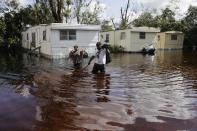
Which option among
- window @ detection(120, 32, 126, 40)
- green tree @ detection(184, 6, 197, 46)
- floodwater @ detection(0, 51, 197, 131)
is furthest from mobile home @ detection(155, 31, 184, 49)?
floodwater @ detection(0, 51, 197, 131)

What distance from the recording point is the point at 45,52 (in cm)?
2780

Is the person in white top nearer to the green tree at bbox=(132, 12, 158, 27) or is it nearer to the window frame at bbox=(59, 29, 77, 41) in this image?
the window frame at bbox=(59, 29, 77, 41)

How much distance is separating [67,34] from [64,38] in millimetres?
457

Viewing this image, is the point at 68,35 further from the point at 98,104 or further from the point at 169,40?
the point at 169,40

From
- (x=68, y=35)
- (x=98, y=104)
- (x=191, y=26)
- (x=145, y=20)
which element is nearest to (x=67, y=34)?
(x=68, y=35)

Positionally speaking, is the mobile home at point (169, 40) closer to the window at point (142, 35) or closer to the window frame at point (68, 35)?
the window at point (142, 35)

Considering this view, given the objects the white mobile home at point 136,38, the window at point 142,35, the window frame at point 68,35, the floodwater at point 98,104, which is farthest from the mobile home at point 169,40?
the floodwater at point 98,104

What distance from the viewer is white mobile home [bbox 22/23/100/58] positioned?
25875mm

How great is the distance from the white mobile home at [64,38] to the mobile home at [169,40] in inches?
627

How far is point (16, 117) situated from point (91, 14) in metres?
36.1

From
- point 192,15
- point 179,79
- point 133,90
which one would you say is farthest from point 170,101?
point 192,15

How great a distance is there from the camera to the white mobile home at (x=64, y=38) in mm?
25875

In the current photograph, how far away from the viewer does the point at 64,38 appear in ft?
86.5

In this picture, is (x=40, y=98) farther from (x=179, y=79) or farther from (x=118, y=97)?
(x=179, y=79)
